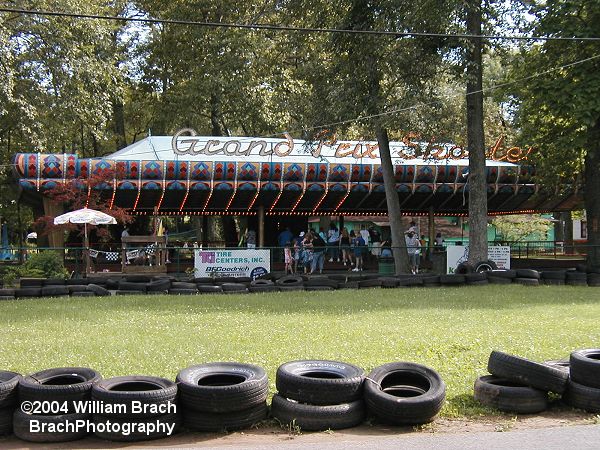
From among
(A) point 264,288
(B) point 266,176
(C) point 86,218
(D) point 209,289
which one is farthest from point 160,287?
(B) point 266,176

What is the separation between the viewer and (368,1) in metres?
22.5

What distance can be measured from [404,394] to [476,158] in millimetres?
16678

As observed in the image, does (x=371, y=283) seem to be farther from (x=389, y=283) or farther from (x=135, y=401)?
(x=135, y=401)

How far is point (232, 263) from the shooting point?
71.3 ft

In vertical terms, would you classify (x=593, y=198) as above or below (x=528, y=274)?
above

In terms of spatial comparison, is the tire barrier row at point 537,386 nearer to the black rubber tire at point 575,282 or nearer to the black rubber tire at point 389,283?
the black rubber tire at point 389,283

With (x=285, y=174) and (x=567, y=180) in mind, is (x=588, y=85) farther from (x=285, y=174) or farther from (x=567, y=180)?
(x=285, y=174)

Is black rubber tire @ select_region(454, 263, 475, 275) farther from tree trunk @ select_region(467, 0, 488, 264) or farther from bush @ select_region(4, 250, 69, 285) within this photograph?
bush @ select_region(4, 250, 69, 285)

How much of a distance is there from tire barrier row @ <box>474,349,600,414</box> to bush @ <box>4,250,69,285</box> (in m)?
16.1

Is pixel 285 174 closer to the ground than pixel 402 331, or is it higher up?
higher up

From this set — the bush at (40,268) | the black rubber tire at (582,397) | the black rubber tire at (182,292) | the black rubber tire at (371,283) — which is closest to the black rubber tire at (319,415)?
the black rubber tire at (582,397)

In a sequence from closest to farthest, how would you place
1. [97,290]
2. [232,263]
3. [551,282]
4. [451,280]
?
[97,290] → [451,280] → [551,282] → [232,263]

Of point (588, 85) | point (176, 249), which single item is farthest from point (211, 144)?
point (588, 85)

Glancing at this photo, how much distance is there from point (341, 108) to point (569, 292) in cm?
993
